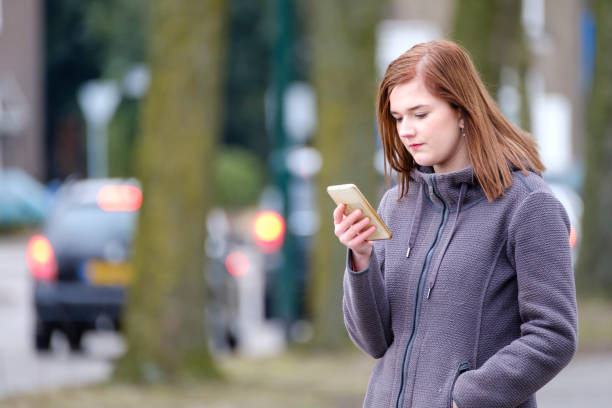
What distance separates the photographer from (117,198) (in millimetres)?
12273

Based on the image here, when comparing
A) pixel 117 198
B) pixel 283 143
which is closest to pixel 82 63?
pixel 117 198

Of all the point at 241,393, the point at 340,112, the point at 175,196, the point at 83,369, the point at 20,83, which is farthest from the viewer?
the point at 20,83

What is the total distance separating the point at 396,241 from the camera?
2908 mm

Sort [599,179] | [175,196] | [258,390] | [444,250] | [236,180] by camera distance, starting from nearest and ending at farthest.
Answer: [444,250] < [258,390] < [175,196] < [599,179] < [236,180]

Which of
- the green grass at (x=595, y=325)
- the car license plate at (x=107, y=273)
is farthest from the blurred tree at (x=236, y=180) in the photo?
the car license plate at (x=107, y=273)

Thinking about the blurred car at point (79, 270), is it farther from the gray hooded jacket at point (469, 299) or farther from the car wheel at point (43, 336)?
the gray hooded jacket at point (469, 299)

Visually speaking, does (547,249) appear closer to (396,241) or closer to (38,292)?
(396,241)

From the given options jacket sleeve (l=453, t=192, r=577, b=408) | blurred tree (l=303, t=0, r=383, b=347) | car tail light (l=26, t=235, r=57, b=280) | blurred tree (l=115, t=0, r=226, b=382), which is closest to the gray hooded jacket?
jacket sleeve (l=453, t=192, r=577, b=408)

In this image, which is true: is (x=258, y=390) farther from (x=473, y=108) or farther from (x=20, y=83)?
(x=20, y=83)

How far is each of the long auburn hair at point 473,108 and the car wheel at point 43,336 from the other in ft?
31.4

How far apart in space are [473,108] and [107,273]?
915 cm

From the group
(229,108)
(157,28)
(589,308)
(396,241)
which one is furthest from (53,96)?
(396,241)

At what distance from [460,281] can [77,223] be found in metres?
9.49

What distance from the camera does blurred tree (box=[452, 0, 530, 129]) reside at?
10898 millimetres
